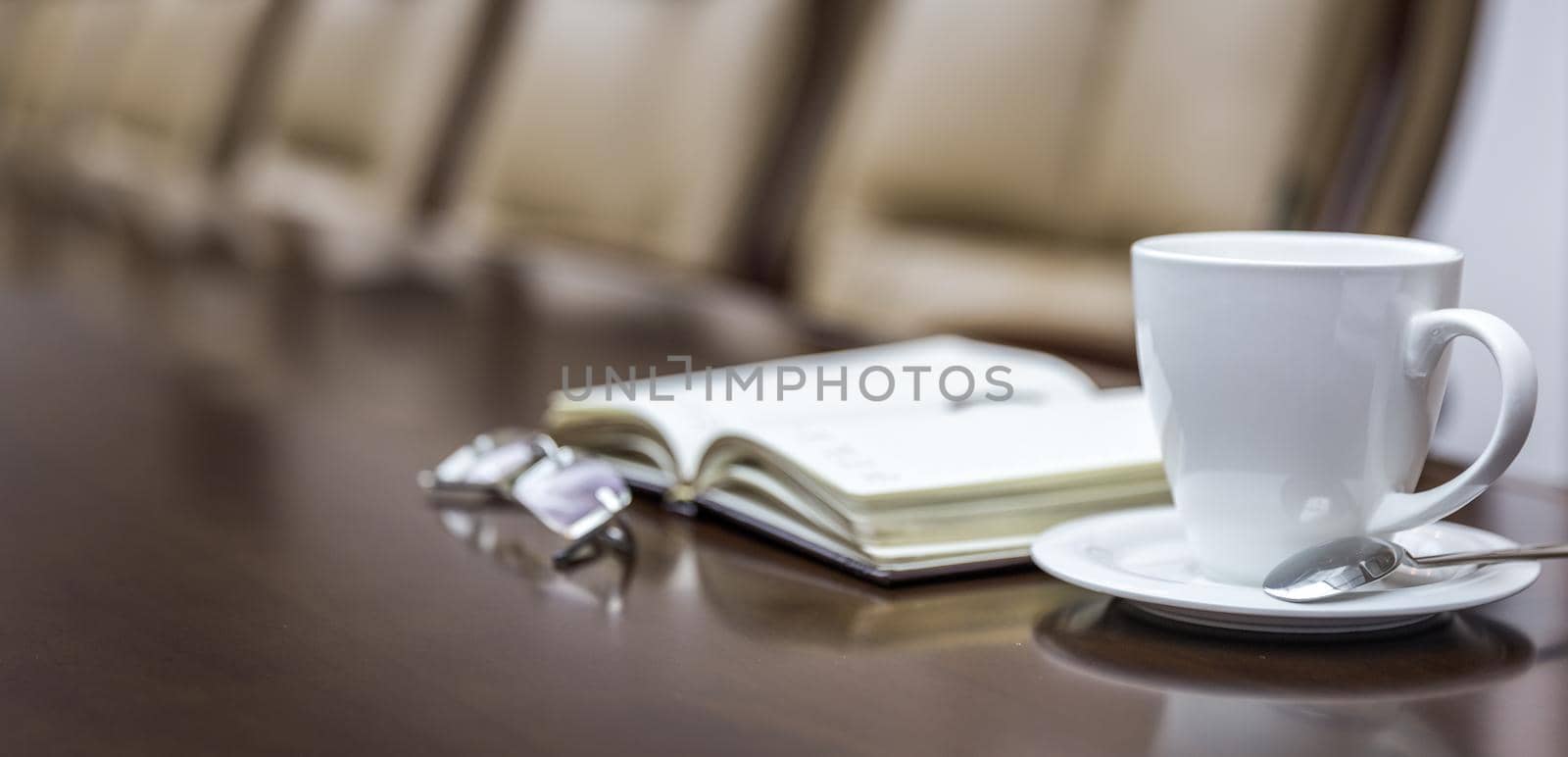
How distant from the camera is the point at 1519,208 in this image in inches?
61.6

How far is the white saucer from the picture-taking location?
348mm

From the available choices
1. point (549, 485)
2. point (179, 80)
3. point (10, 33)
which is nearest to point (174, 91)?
point (179, 80)

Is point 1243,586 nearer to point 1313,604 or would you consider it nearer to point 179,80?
point 1313,604

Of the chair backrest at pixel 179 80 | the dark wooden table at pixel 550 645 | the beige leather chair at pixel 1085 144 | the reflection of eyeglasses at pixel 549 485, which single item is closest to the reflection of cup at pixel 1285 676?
the dark wooden table at pixel 550 645

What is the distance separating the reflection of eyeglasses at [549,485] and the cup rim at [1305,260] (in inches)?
6.2

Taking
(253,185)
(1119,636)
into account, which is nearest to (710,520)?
(1119,636)

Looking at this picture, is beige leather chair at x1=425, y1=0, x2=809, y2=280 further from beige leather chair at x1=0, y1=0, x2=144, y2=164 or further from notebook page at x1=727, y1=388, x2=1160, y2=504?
beige leather chair at x1=0, y1=0, x2=144, y2=164

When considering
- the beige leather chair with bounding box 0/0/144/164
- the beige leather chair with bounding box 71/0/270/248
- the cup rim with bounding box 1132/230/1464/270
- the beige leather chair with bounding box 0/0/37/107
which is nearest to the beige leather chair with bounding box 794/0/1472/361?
the cup rim with bounding box 1132/230/1464/270

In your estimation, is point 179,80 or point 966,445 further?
point 179,80

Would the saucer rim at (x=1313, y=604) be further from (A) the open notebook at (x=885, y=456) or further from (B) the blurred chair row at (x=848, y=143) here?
(B) the blurred chair row at (x=848, y=143)

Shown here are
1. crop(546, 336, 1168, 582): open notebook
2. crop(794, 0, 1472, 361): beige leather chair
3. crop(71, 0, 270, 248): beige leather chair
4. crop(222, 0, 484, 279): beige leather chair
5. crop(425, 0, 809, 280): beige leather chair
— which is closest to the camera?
crop(546, 336, 1168, 582): open notebook

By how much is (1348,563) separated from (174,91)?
105 inches

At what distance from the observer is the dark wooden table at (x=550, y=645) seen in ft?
1.01

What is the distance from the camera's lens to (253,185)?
232 cm
